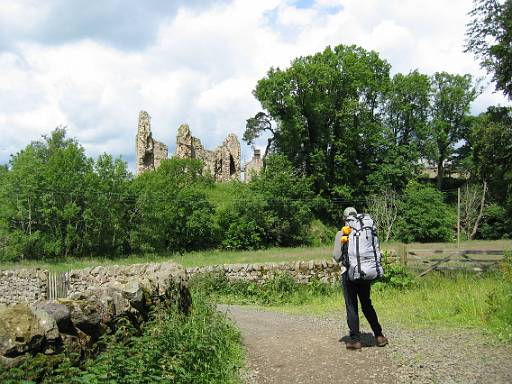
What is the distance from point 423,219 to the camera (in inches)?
1807

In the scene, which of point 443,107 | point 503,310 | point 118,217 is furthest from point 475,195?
point 503,310

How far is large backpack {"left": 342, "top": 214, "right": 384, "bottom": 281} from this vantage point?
20.9 ft

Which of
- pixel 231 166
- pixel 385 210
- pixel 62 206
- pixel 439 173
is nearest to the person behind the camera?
pixel 62 206

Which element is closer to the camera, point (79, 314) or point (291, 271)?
point (79, 314)

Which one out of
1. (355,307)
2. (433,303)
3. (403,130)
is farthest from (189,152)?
(355,307)

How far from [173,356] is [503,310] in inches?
203

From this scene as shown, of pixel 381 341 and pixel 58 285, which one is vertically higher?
pixel 381 341

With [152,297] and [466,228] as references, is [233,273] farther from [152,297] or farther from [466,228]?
[466,228]

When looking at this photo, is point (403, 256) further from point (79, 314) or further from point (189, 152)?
point (189, 152)

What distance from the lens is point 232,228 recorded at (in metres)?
43.1

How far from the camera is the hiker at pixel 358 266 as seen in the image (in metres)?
6.40

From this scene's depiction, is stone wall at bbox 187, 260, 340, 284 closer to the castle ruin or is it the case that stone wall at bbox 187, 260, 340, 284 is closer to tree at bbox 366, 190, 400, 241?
tree at bbox 366, 190, 400, 241

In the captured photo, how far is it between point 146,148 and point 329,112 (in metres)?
21.5

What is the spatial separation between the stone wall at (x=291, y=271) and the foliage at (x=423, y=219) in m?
33.4
